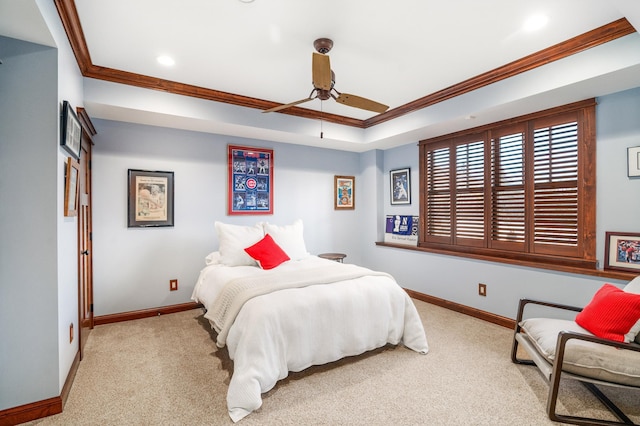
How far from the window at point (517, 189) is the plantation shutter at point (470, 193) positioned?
12 millimetres

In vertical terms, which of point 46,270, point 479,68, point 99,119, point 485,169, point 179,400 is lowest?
point 179,400

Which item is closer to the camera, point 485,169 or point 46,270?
point 46,270

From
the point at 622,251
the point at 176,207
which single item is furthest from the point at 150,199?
the point at 622,251

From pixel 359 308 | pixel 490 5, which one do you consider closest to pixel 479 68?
pixel 490 5

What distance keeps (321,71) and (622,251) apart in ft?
9.74

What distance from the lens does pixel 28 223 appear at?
1894 mm

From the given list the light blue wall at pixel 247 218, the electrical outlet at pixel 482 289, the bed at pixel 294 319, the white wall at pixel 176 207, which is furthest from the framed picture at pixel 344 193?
the electrical outlet at pixel 482 289

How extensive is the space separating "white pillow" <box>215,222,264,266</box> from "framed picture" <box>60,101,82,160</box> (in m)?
1.57

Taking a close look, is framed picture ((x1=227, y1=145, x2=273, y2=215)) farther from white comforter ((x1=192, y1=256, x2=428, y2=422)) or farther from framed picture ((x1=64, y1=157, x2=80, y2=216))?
framed picture ((x1=64, y1=157, x2=80, y2=216))

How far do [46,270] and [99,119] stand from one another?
222 centimetres

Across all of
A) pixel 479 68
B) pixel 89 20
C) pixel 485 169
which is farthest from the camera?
pixel 485 169

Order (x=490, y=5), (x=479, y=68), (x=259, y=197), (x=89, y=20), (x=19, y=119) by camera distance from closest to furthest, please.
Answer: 1. (x=19, y=119)
2. (x=490, y=5)
3. (x=89, y=20)
4. (x=479, y=68)
5. (x=259, y=197)

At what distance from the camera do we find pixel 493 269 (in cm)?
356

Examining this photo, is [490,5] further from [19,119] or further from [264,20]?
[19,119]
